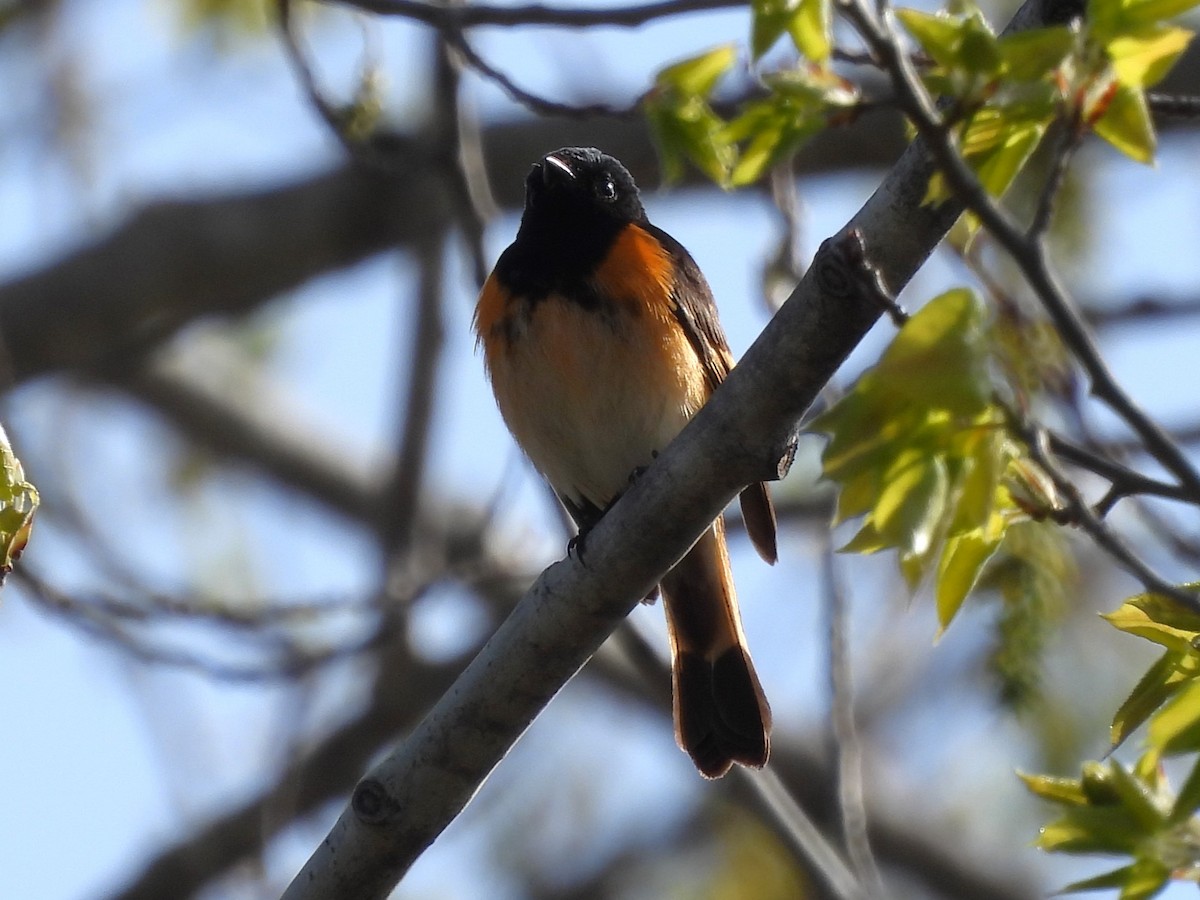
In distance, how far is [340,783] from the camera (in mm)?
7082

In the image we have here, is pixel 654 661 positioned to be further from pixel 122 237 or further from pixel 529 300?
pixel 122 237

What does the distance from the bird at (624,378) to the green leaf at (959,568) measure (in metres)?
2.11

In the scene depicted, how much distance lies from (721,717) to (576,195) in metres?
1.63

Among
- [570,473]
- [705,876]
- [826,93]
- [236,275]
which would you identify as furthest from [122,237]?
[826,93]

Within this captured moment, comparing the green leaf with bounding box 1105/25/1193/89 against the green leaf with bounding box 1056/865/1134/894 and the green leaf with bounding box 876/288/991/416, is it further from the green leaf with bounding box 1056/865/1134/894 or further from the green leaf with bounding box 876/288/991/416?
the green leaf with bounding box 1056/865/1134/894

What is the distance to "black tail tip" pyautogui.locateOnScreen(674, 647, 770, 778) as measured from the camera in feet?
13.5

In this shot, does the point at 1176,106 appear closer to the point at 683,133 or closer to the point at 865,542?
the point at 683,133

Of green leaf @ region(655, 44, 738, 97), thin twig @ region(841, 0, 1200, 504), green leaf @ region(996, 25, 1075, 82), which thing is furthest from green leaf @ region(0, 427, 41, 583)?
green leaf @ region(996, 25, 1075, 82)

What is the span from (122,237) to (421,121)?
1.62 meters

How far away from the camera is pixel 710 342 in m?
4.43

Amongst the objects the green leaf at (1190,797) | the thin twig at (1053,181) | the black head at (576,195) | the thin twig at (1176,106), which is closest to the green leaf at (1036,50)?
the thin twig at (1053,181)

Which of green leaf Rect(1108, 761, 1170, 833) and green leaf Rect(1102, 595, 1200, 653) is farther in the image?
green leaf Rect(1102, 595, 1200, 653)

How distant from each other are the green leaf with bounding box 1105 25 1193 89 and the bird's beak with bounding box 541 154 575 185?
9.70ft

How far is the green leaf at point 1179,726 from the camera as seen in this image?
1713mm
